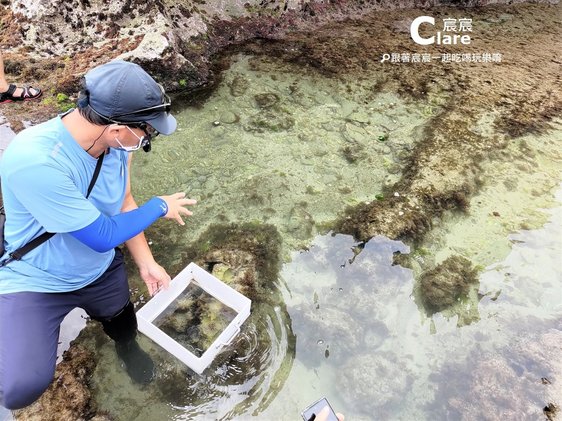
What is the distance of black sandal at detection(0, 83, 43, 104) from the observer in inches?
211

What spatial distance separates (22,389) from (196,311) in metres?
1.53

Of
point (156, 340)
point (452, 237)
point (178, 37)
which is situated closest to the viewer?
point (156, 340)

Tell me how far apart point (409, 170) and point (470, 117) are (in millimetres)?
1682

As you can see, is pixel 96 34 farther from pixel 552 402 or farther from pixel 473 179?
pixel 552 402

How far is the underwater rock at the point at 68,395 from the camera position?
310cm

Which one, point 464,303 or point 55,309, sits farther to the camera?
point 464,303

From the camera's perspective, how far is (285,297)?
3979 mm

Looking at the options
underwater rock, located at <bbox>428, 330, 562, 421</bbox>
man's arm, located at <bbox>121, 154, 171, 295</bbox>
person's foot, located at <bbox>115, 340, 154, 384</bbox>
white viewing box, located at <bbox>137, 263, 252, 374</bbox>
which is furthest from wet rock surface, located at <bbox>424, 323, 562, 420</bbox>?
man's arm, located at <bbox>121, 154, 171, 295</bbox>

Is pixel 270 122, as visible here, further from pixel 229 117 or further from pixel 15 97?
pixel 15 97

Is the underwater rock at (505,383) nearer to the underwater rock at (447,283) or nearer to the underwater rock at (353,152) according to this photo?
the underwater rock at (447,283)

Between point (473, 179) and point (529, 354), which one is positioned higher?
point (473, 179)

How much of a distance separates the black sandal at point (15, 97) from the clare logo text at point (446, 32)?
6.45 meters

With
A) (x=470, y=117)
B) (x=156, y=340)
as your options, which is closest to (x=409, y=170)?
(x=470, y=117)

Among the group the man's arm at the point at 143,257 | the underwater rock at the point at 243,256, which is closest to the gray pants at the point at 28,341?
the man's arm at the point at 143,257
